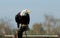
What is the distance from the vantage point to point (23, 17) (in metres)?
4.14

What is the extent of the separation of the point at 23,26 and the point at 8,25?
40.7 ft

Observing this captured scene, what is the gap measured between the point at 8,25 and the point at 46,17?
4.49m

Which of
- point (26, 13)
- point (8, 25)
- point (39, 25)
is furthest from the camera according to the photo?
point (39, 25)

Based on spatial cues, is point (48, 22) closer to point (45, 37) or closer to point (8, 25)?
→ point (8, 25)

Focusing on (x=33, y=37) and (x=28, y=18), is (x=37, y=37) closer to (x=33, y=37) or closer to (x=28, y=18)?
(x=33, y=37)

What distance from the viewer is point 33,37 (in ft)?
25.3

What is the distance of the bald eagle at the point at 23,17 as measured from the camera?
4.13 metres

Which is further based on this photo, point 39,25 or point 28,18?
point 39,25

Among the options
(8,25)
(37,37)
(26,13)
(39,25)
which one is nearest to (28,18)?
(26,13)

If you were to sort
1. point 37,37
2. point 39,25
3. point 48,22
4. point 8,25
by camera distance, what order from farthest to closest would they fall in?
point 48,22
point 39,25
point 8,25
point 37,37

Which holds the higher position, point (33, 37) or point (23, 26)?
A: point (23, 26)

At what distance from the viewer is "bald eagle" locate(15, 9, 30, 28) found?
4.13 m

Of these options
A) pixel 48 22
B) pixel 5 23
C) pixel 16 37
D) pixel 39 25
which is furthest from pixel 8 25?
pixel 16 37

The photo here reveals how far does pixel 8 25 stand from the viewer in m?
16.5
